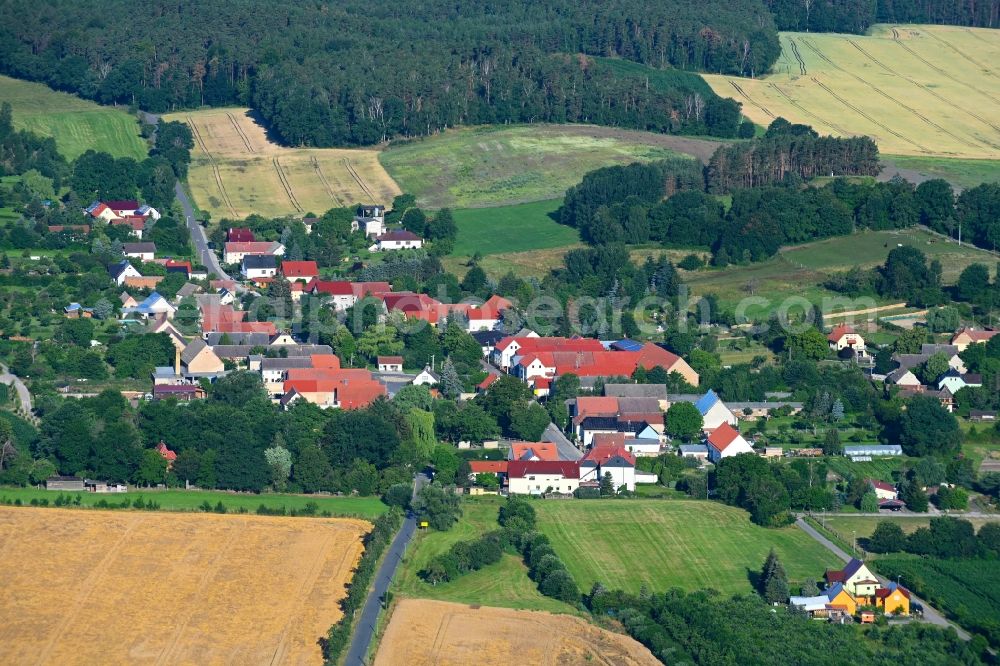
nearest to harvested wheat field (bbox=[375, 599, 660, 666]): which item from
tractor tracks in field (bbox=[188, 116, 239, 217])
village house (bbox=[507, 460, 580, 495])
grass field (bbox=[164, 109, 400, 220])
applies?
village house (bbox=[507, 460, 580, 495])

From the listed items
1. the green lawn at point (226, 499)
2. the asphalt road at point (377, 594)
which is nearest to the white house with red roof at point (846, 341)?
the asphalt road at point (377, 594)

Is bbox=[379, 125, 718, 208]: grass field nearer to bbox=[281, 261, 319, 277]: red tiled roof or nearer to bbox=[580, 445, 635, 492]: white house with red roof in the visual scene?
bbox=[281, 261, 319, 277]: red tiled roof

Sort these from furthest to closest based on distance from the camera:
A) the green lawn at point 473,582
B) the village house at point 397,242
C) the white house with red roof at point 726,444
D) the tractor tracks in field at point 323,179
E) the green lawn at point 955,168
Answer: the tractor tracks in field at point 323,179
the green lawn at point 955,168
the village house at point 397,242
the white house with red roof at point 726,444
the green lawn at point 473,582

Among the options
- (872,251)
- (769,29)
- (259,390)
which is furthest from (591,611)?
(769,29)

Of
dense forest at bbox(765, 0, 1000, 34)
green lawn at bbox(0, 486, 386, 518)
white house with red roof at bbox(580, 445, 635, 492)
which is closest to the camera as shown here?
green lawn at bbox(0, 486, 386, 518)

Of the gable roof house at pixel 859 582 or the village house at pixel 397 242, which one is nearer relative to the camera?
the gable roof house at pixel 859 582

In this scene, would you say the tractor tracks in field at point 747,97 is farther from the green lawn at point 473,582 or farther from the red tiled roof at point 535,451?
the green lawn at point 473,582
